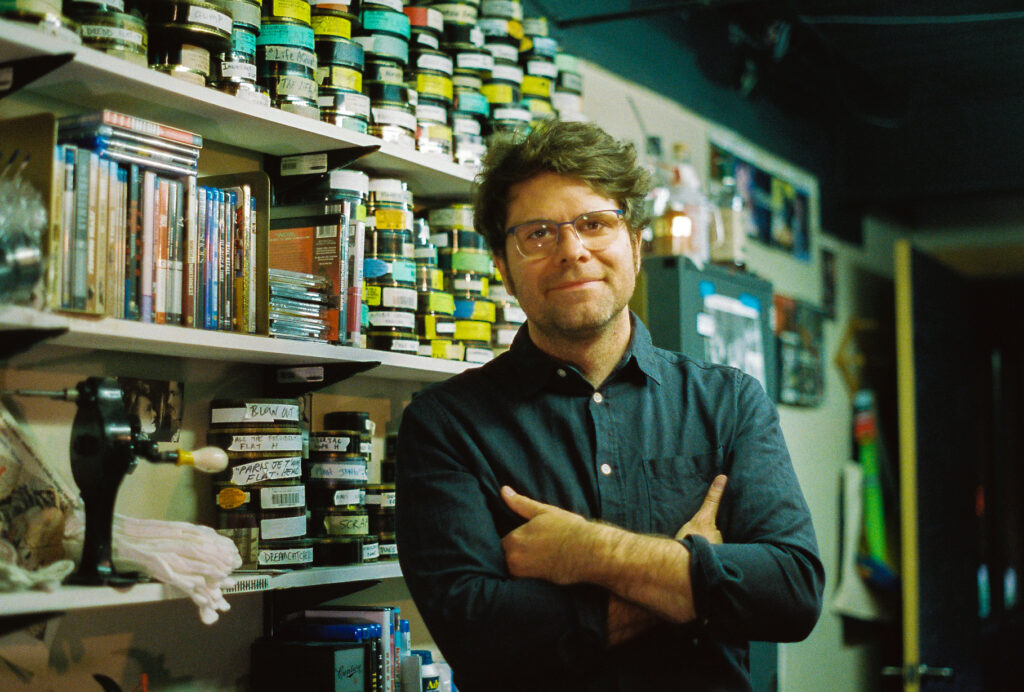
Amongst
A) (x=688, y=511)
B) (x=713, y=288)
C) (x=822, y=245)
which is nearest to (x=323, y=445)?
(x=688, y=511)

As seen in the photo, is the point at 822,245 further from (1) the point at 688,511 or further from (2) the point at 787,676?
(1) the point at 688,511

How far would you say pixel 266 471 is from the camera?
78.5 inches

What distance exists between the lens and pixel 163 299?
68.7 inches

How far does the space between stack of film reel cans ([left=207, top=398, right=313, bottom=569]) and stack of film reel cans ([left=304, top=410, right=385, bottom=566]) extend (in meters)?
0.09

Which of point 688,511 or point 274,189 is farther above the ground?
point 274,189

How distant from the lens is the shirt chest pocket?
170 cm

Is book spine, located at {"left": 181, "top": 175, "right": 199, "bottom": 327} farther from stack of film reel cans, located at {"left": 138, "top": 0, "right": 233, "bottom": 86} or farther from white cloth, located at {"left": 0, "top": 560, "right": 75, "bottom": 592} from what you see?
white cloth, located at {"left": 0, "top": 560, "right": 75, "bottom": 592}

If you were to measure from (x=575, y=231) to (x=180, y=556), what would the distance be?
85 centimetres

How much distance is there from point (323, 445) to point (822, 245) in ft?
11.8

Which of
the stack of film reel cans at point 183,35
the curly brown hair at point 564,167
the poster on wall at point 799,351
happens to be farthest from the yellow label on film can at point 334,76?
the poster on wall at point 799,351

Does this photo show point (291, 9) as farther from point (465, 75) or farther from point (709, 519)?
point (709, 519)

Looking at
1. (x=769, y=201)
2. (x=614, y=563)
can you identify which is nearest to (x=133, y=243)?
(x=614, y=563)

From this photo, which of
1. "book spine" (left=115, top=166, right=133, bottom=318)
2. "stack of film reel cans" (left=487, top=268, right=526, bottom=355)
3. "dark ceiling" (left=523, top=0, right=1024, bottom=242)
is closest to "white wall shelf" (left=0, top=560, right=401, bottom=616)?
"book spine" (left=115, top=166, right=133, bottom=318)

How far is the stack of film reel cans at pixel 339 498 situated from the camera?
2107 millimetres
